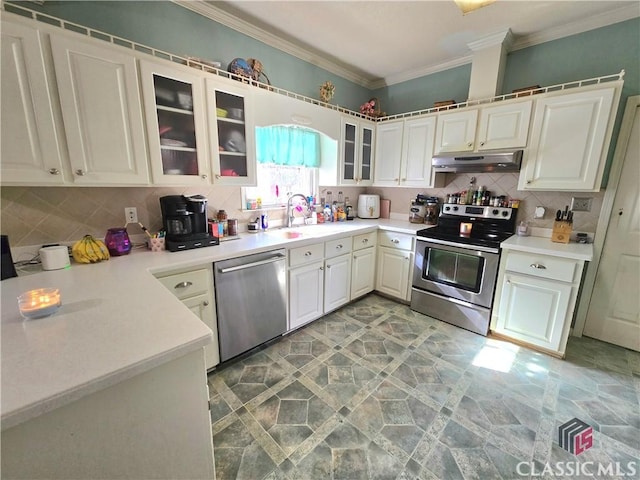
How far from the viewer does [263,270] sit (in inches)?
80.9

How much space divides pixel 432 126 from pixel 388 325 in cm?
216

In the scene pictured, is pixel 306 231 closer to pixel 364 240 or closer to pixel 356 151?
pixel 364 240

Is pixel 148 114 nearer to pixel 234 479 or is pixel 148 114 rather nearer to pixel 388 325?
pixel 234 479

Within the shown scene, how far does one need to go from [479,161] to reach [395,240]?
1112 millimetres

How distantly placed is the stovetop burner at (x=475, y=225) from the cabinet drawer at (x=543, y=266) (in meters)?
0.22

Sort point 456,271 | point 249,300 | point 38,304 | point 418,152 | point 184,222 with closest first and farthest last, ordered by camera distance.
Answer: point 38,304
point 184,222
point 249,300
point 456,271
point 418,152

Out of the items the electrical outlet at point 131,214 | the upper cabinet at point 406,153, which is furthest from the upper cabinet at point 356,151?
the electrical outlet at point 131,214

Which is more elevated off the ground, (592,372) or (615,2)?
(615,2)

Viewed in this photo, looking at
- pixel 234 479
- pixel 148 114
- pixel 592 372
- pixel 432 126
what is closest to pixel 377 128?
pixel 432 126

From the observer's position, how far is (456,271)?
2564 mm

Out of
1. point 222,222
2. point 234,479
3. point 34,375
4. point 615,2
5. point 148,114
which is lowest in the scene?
point 234,479

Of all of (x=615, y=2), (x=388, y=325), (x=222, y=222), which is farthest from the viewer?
(x=388, y=325)

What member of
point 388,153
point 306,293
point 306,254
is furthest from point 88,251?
point 388,153

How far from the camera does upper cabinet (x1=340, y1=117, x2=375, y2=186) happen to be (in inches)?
120
